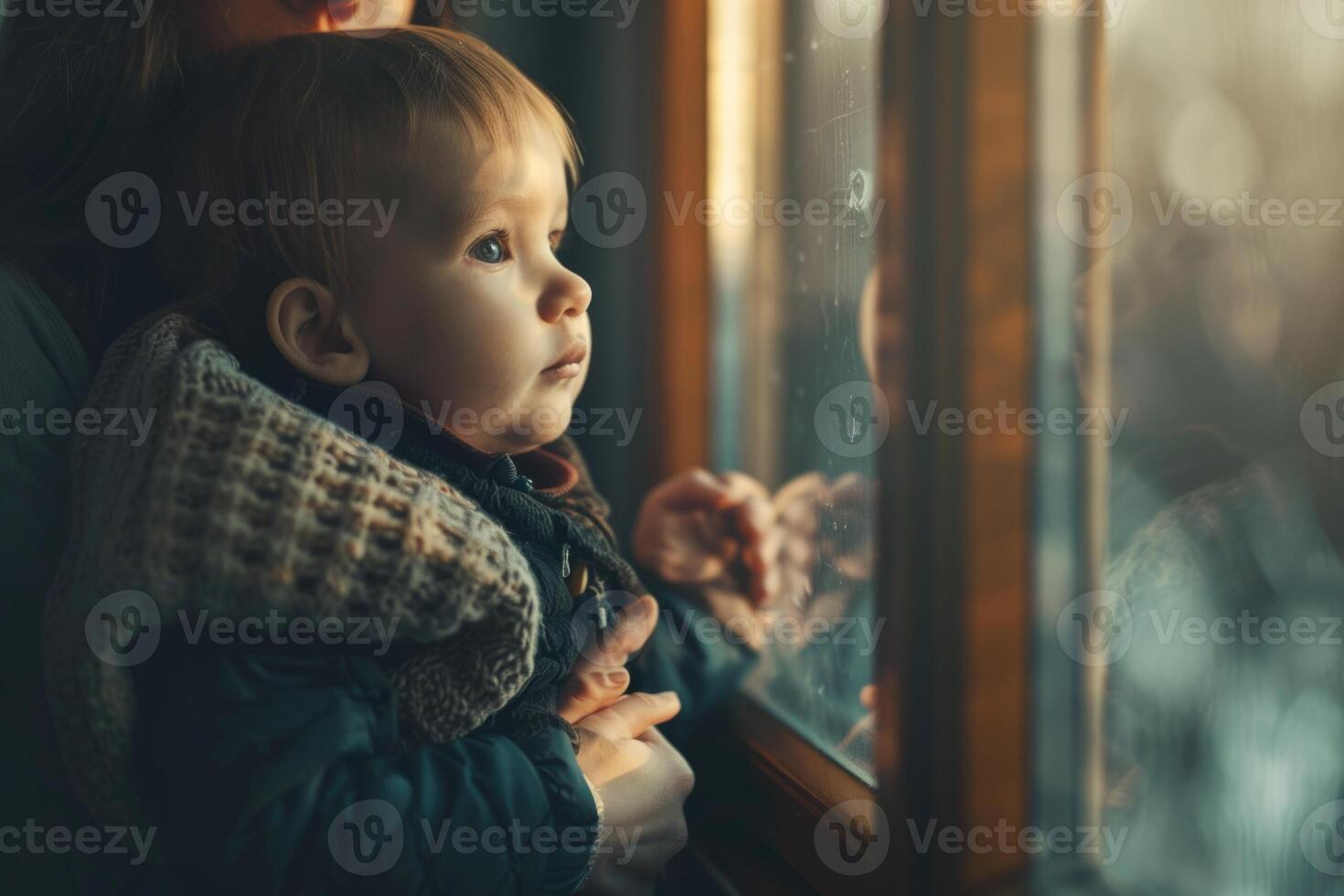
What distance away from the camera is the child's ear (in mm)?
658

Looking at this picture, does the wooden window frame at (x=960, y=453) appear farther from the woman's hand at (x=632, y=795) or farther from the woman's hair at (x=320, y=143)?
the woman's hair at (x=320, y=143)

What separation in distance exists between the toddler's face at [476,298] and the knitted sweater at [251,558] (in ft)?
0.28

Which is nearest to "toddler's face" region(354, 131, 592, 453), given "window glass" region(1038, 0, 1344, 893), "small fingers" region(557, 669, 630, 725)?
"small fingers" region(557, 669, 630, 725)

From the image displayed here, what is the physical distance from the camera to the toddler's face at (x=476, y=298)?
65cm

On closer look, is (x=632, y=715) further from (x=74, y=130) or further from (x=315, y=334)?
(x=74, y=130)

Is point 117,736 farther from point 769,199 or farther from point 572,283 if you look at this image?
point 769,199

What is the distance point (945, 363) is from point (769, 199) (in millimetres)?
480

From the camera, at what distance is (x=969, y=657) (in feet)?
1.88

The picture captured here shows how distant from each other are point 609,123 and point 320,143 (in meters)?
0.54

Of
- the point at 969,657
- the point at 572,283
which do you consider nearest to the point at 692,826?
the point at 969,657

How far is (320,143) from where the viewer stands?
0.66 metres

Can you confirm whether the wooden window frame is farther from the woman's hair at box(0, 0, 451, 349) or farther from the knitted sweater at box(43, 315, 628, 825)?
the woman's hair at box(0, 0, 451, 349)

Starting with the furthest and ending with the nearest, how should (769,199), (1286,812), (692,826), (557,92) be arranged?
(557,92)
(769,199)
(692,826)
(1286,812)

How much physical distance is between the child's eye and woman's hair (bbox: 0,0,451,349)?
28 centimetres
